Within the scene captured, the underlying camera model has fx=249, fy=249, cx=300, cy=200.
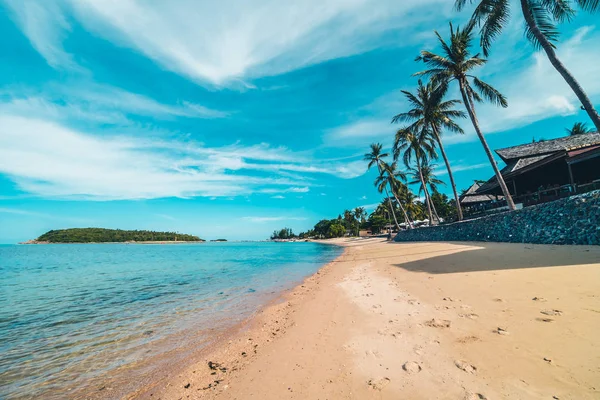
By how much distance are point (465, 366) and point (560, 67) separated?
14.4m

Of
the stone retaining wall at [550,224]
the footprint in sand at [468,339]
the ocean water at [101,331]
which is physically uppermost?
the stone retaining wall at [550,224]

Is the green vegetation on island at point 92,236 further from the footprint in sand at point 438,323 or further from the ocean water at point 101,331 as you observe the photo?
the footprint in sand at point 438,323

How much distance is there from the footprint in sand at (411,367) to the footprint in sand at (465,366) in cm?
44

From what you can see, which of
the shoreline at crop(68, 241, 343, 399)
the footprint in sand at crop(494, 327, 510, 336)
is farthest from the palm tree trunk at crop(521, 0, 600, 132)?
the shoreline at crop(68, 241, 343, 399)

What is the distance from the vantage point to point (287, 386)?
3.13 meters

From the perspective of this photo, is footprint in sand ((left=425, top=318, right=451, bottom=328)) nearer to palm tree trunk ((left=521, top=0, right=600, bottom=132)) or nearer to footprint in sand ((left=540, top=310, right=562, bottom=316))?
footprint in sand ((left=540, top=310, right=562, bottom=316))

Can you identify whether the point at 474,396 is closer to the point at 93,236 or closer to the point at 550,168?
the point at 550,168

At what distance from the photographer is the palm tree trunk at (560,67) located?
9.91 metres

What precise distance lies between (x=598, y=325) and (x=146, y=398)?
6.20 metres

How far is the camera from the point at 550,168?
705 inches

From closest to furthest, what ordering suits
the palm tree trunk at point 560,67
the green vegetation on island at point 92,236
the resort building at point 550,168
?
the palm tree trunk at point 560,67 → the resort building at point 550,168 → the green vegetation on island at point 92,236

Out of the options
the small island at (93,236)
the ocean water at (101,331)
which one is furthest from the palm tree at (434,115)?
the small island at (93,236)

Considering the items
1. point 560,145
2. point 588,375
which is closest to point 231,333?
point 588,375

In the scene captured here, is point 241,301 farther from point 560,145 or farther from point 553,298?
point 560,145
